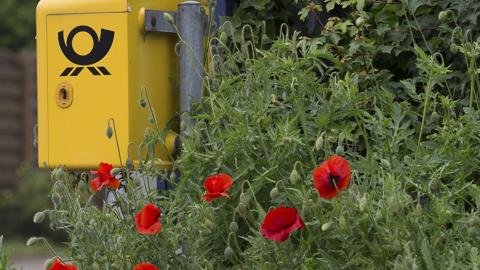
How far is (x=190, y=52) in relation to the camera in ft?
12.5

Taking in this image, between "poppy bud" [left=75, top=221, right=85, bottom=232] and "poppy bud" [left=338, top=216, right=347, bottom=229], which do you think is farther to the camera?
"poppy bud" [left=75, top=221, right=85, bottom=232]

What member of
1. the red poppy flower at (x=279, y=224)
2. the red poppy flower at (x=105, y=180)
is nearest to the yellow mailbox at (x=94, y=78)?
the red poppy flower at (x=105, y=180)

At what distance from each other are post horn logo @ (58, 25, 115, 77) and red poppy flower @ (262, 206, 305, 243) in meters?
1.13

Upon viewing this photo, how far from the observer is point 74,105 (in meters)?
3.91

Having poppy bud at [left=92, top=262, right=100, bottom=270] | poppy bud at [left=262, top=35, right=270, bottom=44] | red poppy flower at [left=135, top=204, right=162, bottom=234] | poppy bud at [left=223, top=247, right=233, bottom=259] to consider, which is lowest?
poppy bud at [left=92, top=262, right=100, bottom=270]

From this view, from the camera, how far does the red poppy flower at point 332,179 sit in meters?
2.85

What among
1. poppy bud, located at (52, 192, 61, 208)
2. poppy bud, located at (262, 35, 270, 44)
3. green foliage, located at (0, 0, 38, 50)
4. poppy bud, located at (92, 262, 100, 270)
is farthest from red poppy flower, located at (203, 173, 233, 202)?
green foliage, located at (0, 0, 38, 50)

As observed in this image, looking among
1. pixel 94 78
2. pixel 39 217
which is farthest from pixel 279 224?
pixel 94 78

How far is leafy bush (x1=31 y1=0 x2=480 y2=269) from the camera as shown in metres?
2.86

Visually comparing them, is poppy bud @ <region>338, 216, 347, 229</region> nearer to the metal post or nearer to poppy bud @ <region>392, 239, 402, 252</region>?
poppy bud @ <region>392, 239, 402, 252</region>

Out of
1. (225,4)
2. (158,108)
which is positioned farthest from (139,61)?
(225,4)

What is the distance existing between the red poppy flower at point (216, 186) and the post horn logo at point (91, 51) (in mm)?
834

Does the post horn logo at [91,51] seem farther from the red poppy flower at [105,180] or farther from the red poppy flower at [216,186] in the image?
the red poppy flower at [216,186]

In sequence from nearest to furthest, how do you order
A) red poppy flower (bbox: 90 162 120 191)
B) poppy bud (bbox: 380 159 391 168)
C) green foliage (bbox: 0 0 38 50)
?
poppy bud (bbox: 380 159 391 168)
red poppy flower (bbox: 90 162 120 191)
green foliage (bbox: 0 0 38 50)
